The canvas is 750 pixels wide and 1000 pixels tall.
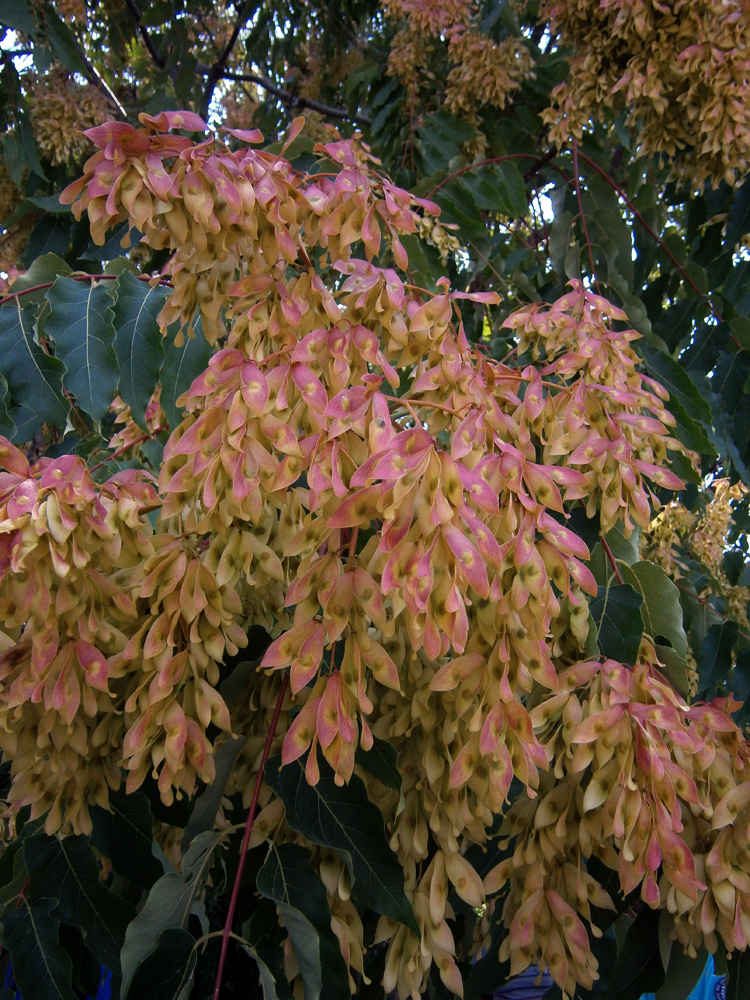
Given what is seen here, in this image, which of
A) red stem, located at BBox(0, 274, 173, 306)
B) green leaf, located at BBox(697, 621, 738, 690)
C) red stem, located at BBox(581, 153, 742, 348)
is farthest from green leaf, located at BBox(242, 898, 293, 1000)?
red stem, located at BBox(581, 153, 742, 348)

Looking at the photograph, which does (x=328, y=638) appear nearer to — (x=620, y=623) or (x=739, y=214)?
(x=620, y=623)

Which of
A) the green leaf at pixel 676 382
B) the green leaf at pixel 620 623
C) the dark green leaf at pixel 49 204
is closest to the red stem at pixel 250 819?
the green leaf at pixel 620 623

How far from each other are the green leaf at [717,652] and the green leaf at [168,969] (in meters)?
1.50

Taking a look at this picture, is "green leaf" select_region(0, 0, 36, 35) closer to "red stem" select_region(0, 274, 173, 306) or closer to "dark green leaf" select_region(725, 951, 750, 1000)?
"red stem" select_region(0, 274, 173, 306)

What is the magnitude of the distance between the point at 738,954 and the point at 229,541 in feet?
2.52

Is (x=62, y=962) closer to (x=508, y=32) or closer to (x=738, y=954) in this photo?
(x=738, y=954)

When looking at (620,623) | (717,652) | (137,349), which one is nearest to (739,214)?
(717,652)

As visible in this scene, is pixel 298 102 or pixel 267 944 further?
pixel 298 102

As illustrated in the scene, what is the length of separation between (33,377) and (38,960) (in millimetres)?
773

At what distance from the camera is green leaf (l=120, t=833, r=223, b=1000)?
824 mm

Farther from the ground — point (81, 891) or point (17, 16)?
point (17, 16)

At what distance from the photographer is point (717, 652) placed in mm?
1949

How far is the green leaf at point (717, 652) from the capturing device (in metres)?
1.90

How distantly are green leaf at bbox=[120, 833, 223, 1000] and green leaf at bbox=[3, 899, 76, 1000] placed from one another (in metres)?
0.18
